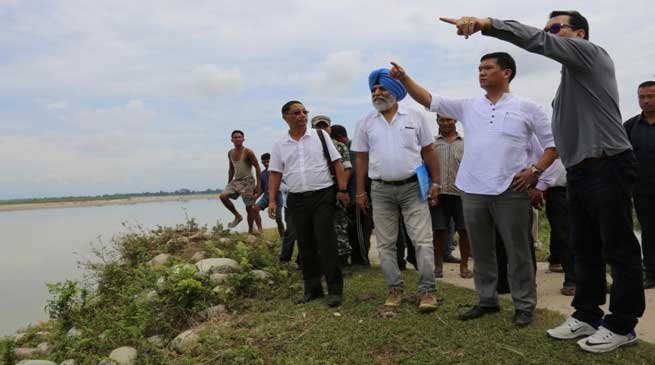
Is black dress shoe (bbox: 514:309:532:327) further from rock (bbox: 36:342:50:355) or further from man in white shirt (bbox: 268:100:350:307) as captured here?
rock (bbox: 36:342:50:355)

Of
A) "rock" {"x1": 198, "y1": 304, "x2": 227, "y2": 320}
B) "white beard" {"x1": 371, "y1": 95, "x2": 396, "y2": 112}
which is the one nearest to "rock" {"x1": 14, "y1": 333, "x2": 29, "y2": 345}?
"rock" {"x1": 198, "y1": 304, "x2": 227, "y2": 320}

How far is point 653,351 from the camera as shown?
303 centimetres

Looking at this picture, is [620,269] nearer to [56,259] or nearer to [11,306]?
[11,306]

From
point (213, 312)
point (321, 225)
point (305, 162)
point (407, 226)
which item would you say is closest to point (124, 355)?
point (213, 312)

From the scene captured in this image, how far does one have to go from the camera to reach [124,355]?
4410 millimetres

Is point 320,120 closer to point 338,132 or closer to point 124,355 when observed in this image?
point 338,132

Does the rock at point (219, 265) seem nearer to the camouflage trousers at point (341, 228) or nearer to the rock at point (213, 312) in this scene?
the rock at point (213, 312)

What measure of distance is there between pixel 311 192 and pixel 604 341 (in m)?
2.56

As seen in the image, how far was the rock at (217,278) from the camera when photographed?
214 inches

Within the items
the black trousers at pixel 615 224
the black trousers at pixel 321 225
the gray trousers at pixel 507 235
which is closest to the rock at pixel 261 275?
the black trousers at pixel 321 225

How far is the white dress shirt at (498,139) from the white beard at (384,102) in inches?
27.5

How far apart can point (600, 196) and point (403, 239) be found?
A: 3.35 metres

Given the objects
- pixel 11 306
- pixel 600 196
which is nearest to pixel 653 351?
pixel 600 196

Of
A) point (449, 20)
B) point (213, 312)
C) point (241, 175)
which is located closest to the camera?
point (449, 20)
